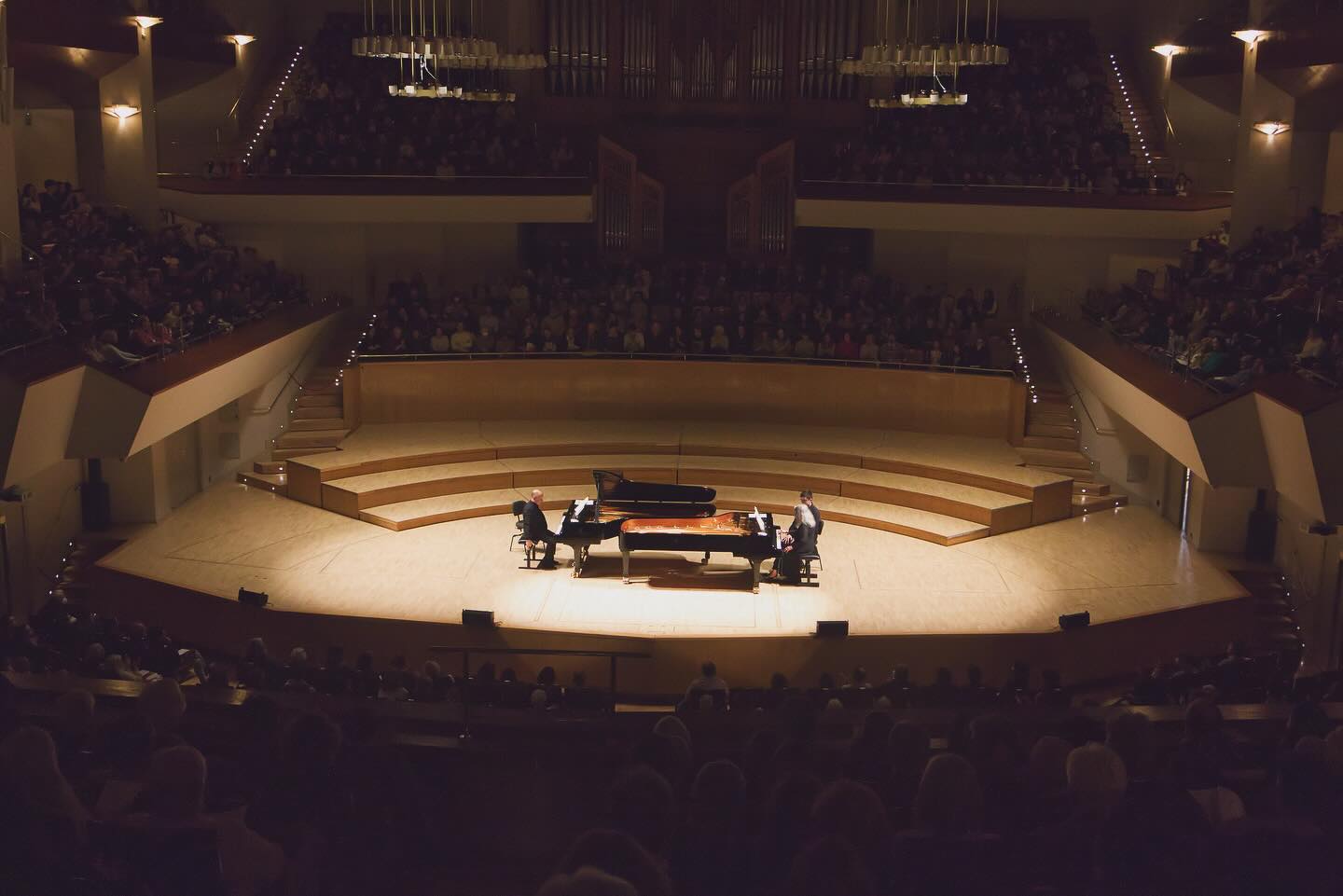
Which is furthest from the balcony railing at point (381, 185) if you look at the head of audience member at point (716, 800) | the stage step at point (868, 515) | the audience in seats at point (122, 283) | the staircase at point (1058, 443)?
the head of audience member at point (716, 800)

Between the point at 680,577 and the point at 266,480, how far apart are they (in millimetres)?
4924

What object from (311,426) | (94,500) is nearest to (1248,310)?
(311,426)

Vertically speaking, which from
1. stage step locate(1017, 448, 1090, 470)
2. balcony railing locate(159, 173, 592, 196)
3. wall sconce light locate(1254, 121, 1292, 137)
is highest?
wall sconce light locate(1254, 121, 1292, 137)

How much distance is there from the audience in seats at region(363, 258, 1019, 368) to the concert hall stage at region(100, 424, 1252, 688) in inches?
110

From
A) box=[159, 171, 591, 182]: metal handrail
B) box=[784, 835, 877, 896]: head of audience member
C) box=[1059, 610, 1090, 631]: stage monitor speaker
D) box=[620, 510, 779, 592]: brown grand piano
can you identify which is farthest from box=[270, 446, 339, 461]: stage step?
box=[784, 835, 877, 896]: head of audience member

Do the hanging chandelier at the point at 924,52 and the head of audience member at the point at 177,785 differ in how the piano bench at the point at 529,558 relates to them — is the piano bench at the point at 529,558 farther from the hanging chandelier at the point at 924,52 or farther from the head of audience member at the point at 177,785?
the head of audience member at the point at 177,785

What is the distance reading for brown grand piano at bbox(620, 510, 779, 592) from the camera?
1049cm

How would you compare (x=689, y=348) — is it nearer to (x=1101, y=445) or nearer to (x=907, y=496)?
(x=907, y=496)

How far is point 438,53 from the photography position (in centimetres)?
1189

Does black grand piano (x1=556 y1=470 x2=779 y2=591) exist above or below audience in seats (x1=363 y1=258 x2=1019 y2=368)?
below

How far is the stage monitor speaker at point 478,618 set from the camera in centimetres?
938

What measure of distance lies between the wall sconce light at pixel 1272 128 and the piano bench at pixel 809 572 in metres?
6.76

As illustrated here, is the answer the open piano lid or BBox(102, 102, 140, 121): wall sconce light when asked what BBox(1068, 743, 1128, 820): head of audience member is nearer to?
the open piano lid

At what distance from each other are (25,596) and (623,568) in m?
4.86
